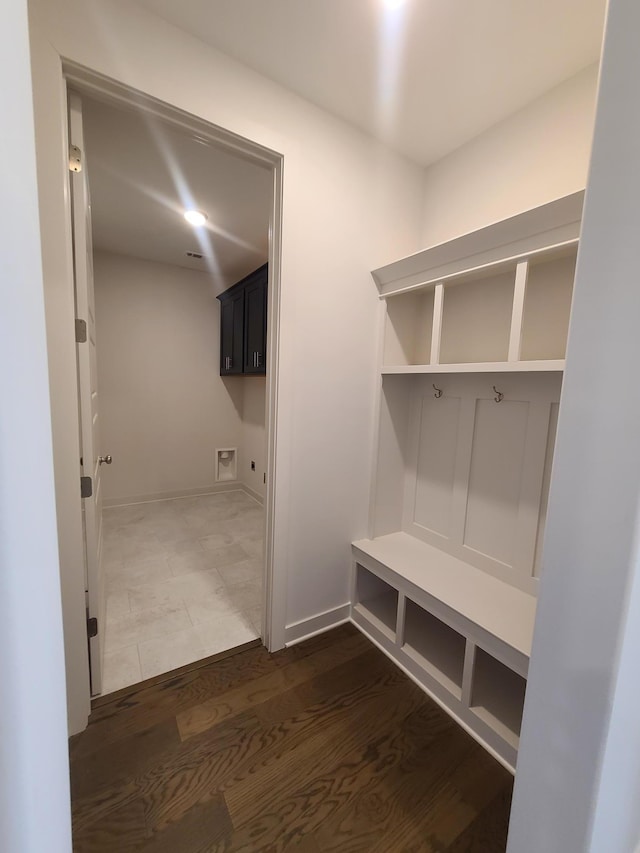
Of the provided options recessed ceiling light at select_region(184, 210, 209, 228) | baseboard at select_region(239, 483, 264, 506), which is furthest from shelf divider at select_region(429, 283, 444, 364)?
baseboard at select_region(239, 483, 264, 506)

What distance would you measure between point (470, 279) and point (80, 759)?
257cm

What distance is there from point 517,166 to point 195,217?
215cm

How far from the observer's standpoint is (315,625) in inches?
73.7

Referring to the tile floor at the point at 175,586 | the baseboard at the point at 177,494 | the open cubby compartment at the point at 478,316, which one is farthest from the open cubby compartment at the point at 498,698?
the baseboard at the point at 177,494

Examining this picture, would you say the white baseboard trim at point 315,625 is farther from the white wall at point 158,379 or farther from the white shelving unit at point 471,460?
the white wall at point 158,379

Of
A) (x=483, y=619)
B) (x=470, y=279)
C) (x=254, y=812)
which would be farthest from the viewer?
(x=470, y=279)

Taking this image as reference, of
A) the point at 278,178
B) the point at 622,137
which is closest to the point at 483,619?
the point at 622,137

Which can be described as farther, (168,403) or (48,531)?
(168,403)

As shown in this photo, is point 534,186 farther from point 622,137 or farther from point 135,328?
point 135,328

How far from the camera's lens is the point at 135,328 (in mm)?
3592

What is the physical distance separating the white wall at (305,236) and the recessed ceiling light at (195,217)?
1278mm

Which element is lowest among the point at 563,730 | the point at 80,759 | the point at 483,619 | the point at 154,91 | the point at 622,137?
the point at 80,759

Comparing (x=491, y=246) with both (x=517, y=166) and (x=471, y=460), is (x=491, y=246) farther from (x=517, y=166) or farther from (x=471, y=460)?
(x=471, y=460)

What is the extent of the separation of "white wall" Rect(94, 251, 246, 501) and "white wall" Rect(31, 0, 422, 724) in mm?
2636
